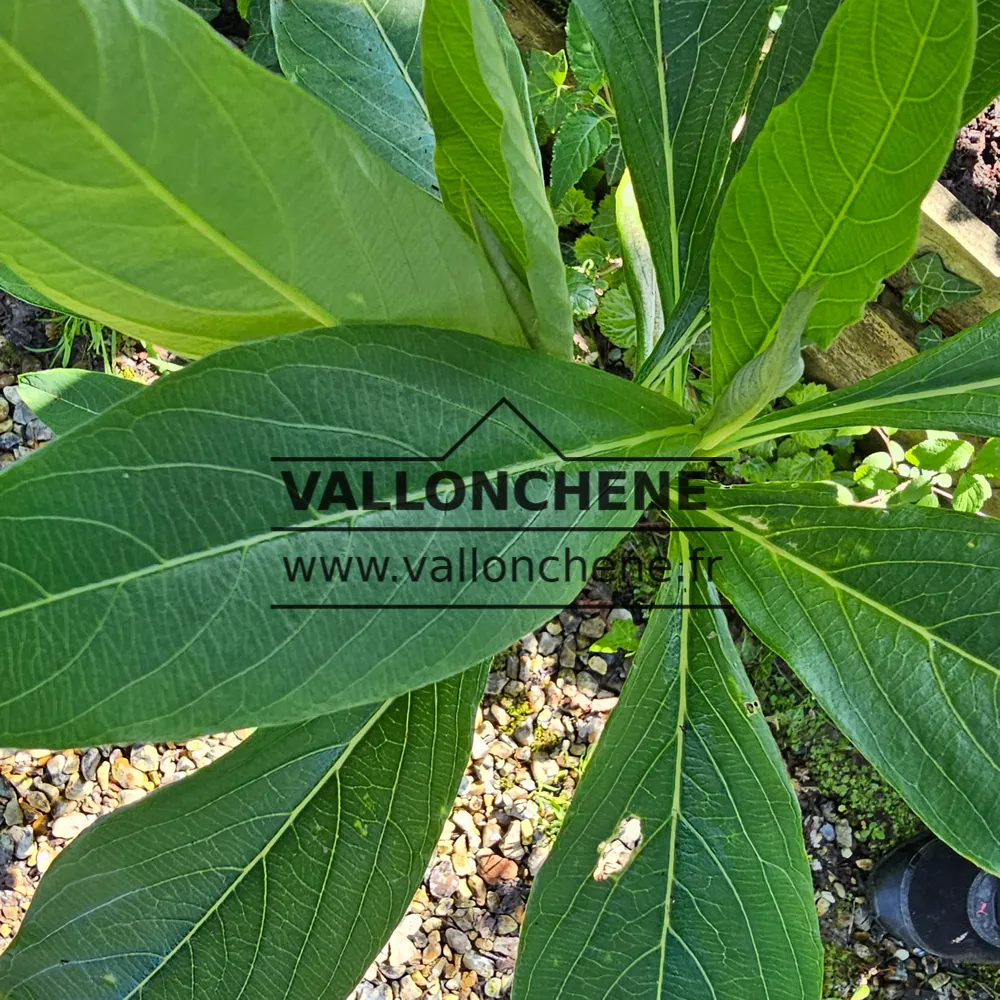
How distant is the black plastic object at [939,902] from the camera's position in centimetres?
133

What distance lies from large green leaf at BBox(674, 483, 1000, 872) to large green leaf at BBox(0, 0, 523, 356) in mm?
348

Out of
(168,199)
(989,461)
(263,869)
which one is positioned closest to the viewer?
(168,199)

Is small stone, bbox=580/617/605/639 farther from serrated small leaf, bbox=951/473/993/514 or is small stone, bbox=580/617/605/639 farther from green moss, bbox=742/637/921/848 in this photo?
serrated small leaf, bbox=951/473/993/514

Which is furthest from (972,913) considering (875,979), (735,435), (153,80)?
(153,80)

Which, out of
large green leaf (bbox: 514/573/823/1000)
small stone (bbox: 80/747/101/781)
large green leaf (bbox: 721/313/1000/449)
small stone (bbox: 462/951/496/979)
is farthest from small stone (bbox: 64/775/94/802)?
large green leaf (bbox: 721/313/1000/449)

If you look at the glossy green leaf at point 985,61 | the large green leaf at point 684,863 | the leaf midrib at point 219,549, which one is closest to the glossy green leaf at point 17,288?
the leaf midrib at point 219,549

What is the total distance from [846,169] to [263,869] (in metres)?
0.68

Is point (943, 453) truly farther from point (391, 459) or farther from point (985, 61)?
point (391, 459)

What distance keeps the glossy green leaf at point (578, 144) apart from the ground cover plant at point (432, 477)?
0.39 metres

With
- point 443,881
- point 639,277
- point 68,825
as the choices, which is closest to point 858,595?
point 639,277

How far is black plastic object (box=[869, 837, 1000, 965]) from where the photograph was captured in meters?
1.33

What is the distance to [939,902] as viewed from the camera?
1326mm

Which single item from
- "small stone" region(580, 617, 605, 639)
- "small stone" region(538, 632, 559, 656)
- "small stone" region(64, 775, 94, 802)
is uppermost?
"small stone" region(580, 617, 605, 639)

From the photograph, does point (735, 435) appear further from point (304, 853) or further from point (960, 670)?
point (304, 853)
